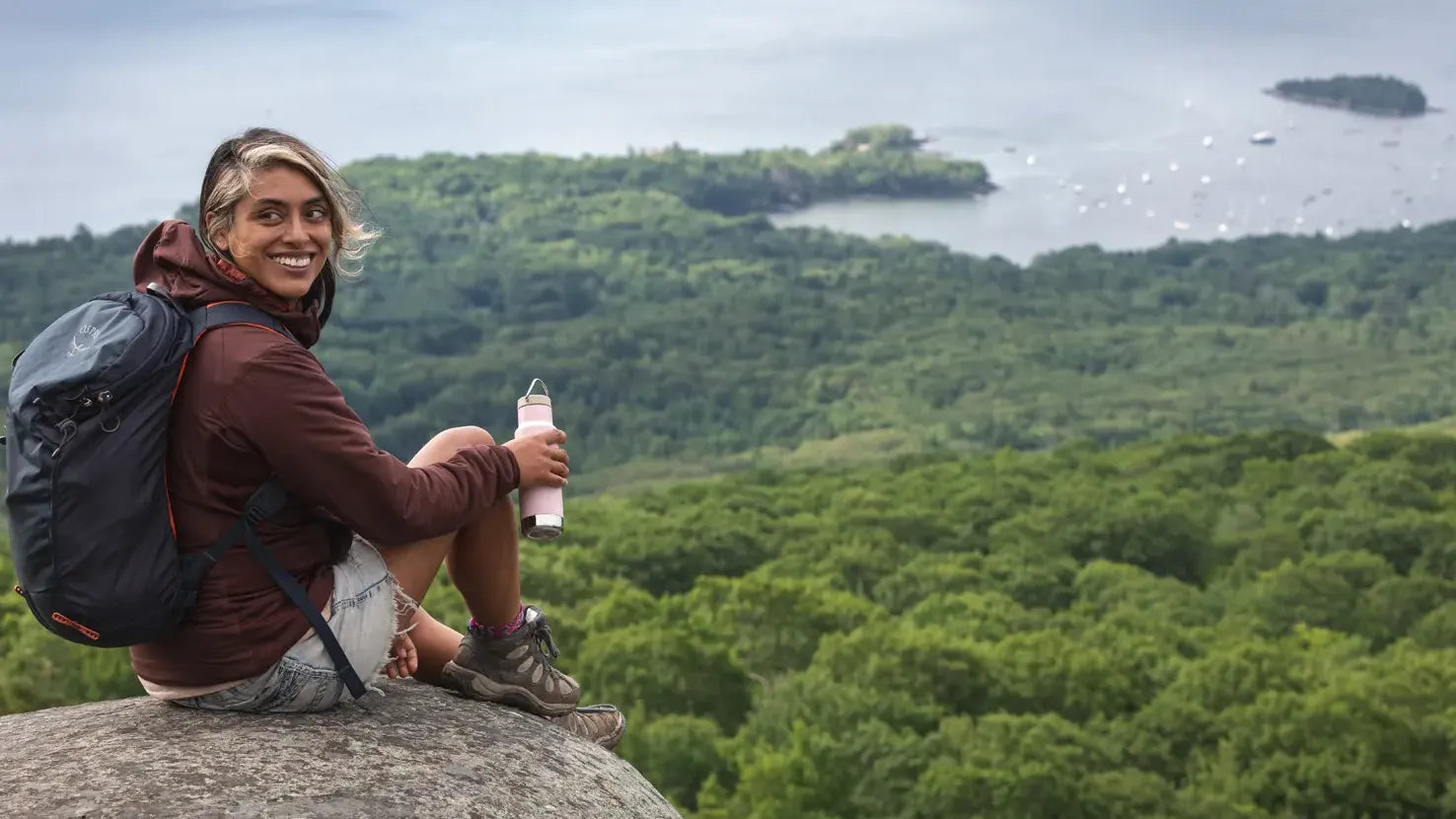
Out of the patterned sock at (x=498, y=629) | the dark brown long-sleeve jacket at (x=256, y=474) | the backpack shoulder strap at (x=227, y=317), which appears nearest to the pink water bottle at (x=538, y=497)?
the dark brown long-sleeve jacket at (x=256, y=474)

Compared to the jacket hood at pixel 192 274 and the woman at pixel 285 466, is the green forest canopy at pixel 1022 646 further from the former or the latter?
the jacket hood at pixel 192 274

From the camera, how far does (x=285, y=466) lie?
736cm

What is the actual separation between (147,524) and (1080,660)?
50338 mm

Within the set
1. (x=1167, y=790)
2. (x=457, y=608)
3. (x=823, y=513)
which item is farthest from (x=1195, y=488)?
(x=1167, y=790)

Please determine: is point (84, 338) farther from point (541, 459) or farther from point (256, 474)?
point (541, 459)

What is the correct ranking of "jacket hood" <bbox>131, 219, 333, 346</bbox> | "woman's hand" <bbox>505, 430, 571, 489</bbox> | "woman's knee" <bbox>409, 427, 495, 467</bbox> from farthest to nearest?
"woman's knee" <bbox>409, 427, 495, 467</bbox> < "woman's hand" <bbox>505, 430, 571, 489</bbox> < "jacket hood" <bbox>131, 219, 333, 346</bbox>

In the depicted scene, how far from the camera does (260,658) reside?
7672 millimetres

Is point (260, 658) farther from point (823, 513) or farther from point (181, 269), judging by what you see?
point (823, 513)

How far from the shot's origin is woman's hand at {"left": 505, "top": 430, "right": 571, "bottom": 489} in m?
8.24

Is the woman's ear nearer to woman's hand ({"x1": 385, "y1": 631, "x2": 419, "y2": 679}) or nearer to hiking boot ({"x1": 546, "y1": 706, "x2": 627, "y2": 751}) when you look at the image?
woman's hand ({"x1": 385, "y1": 631, "x2": 419, "y2": 679})

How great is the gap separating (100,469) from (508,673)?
252cm

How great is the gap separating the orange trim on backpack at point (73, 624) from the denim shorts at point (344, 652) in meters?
0.75

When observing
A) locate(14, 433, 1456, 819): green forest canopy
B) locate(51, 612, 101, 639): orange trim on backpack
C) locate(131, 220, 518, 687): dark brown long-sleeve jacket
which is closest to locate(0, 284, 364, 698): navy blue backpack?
locate(51, 612, 101, 639): orange trim on backpack

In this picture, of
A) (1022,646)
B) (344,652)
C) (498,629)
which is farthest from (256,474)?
(1022,646)
